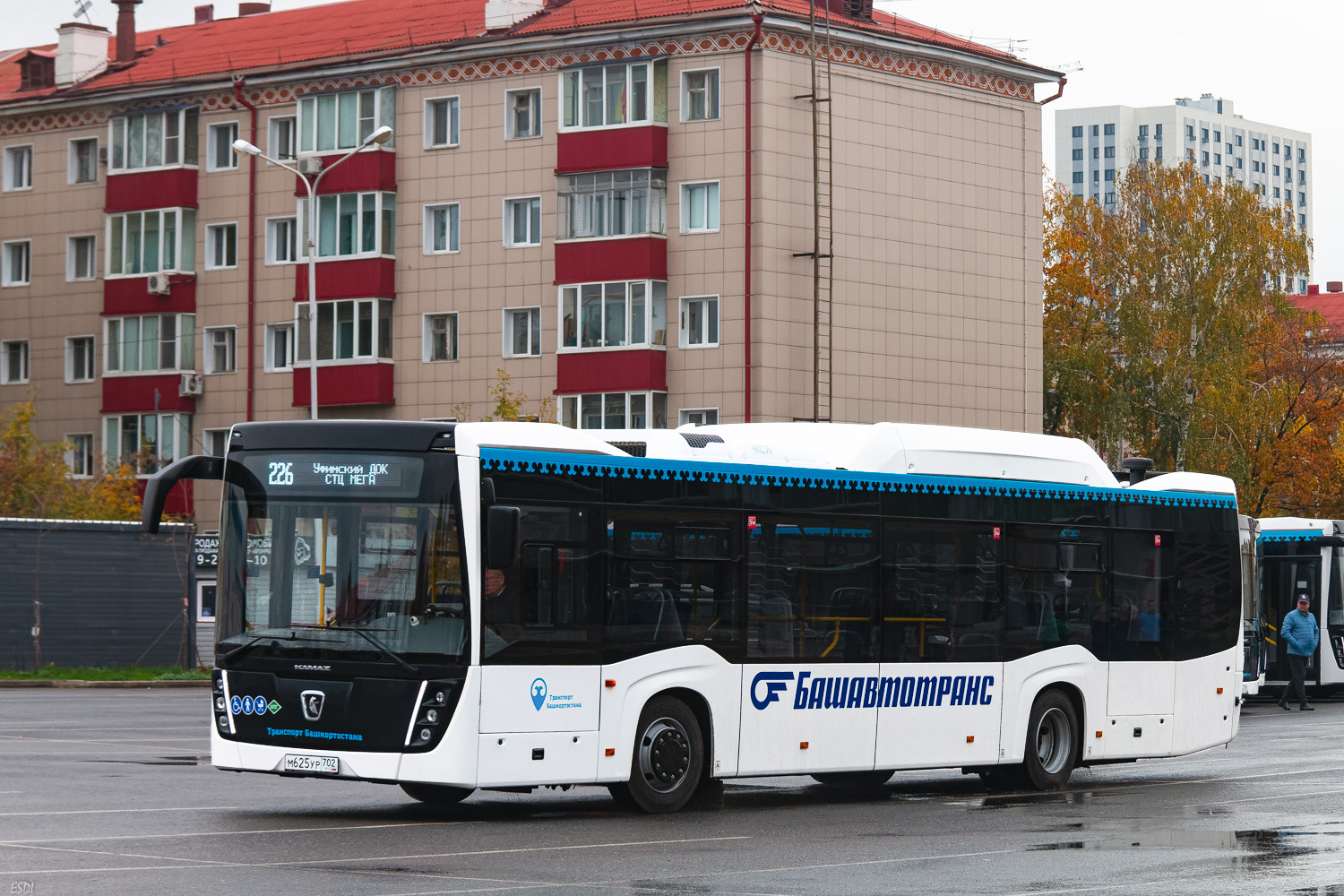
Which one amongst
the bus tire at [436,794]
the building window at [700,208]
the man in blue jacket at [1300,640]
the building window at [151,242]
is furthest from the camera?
the building window at [151,242]

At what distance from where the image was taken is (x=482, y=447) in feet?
47.4

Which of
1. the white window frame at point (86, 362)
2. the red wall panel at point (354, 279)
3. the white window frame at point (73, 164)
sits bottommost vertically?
the white window frame at point (86, 362)

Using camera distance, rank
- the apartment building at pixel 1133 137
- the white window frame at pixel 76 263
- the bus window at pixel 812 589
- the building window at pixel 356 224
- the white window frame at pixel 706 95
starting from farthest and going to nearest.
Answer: the apartment building at pixel 1133 137 < the white window frame at pixel 76 263 < the building window at pixel 356 224 < the white window frame at pixel 706 95 < the bus window at pixel 812 589

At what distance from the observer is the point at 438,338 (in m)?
54.6

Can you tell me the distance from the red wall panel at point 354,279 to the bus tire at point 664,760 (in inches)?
1575

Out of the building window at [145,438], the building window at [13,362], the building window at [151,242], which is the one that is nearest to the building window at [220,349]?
the building window at [145,438]

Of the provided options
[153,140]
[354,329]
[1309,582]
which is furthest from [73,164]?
[1309,582]

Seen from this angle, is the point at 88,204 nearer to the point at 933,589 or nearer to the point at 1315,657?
the point at 1315,657

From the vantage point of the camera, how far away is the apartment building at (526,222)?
50.1m

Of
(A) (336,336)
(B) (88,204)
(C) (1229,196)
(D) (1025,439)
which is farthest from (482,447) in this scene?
(C) (1229,196)

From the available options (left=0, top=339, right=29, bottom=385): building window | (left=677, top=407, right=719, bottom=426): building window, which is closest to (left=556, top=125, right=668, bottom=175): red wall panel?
(left=677, top=407, right=719, bottom=426): building window

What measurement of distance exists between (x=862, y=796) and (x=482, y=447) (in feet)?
16.7

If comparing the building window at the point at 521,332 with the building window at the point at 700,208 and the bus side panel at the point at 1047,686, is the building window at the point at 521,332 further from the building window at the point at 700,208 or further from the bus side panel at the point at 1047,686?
the bus side panel at the point at 1047,686

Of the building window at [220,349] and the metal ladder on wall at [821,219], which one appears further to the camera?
the building window at [220,349]
